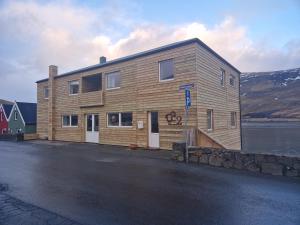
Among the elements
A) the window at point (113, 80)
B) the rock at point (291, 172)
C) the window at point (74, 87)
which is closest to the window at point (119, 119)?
the window at point (113, 80)

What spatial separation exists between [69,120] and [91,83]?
3.96 metres

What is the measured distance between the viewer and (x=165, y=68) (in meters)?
15.9

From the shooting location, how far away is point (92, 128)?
2058 centimetres

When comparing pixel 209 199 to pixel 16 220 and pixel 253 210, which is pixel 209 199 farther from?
pixel 16 220

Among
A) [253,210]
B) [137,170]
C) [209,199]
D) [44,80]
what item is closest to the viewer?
[253,210]

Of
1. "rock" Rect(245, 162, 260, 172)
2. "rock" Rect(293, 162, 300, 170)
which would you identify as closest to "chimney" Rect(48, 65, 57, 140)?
"rock" Rect(245, 162, 260, 172)

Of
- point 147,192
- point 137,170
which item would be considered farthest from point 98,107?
point 147,192

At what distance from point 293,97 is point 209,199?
5052 inches

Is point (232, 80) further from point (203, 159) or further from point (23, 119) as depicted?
point (23, 119)

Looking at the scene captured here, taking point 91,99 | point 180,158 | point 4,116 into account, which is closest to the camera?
point 180,158

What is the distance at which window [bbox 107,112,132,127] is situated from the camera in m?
17.8

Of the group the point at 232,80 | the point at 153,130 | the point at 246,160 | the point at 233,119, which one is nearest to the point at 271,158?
the point at 246,160

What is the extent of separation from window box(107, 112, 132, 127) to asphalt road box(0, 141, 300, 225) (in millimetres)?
7559

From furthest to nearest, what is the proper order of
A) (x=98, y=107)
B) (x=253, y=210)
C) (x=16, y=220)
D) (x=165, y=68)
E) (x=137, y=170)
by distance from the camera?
(x=98, y=107) → (x=165, y=68) → (x=137, y=170) → (x=253, y=210) → (x=16, y=220)
